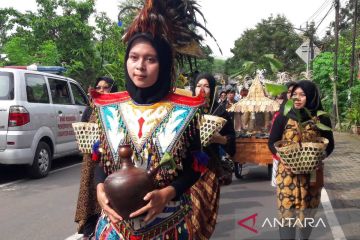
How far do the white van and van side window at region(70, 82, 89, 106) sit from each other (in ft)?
0.10

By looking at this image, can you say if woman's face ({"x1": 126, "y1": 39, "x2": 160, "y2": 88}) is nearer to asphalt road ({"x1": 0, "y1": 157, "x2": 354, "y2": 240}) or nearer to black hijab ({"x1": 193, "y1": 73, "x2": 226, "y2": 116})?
black hijab ({"x1": 193, "y1": 73, "x2": 226, "y2": 116})

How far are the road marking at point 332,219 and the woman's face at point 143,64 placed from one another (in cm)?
367

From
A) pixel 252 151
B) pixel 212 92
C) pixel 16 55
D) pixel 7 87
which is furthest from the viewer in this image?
pixel 16 55

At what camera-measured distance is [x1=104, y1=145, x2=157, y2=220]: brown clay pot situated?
1.82 meters

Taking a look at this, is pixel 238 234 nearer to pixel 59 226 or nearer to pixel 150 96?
pixel 59 226

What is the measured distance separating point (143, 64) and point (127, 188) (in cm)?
59

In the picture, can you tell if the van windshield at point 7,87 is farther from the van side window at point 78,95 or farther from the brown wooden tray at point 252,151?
the brown wooden tray at point 252,151

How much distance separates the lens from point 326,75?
2183 centimetres

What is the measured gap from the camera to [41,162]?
8.05 metres

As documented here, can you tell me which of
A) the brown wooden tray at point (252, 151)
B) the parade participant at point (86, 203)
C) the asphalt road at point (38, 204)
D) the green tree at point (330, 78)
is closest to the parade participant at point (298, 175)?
the parade participant at point (86, 203)

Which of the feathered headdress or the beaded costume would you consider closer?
the beaded costume

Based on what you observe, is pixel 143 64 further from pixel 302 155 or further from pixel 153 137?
pixel 302 155

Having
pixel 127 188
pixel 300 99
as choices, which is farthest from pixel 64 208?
pixel 127 188

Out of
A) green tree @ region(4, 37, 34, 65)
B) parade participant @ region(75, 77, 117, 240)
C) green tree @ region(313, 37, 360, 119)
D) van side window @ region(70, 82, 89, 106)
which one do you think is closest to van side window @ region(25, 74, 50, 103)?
van side window @ region(70, 82, 89, 106)
